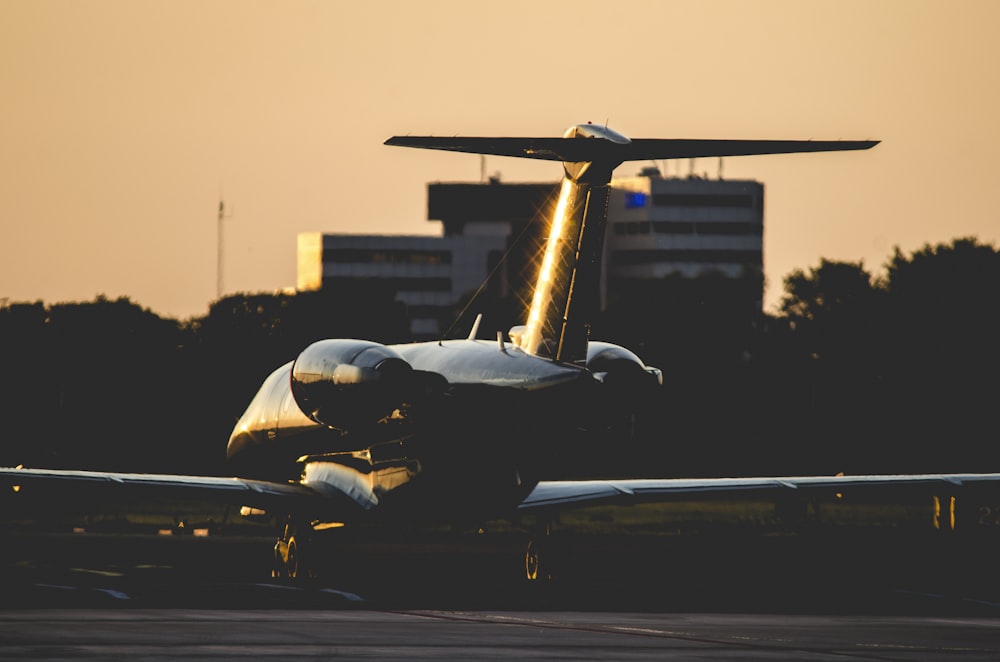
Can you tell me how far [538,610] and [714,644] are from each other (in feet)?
19.8

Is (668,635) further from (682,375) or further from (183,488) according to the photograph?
(682,375)

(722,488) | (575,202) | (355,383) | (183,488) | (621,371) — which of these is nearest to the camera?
(621,371)

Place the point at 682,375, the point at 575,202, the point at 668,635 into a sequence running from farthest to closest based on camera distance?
the point at 682,375 → the point at 575,202 → the point at 668,635

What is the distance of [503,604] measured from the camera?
28.0 metres

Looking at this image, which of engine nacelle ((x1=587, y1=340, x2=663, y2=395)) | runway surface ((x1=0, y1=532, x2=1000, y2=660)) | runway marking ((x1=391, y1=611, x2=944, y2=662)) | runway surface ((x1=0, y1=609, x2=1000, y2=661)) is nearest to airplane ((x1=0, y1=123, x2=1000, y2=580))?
engine nacelle ((x1=587, y1=340, x2=663, y2=395))

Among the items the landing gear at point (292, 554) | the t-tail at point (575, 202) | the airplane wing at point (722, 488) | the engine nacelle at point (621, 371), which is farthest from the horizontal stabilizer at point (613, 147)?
the landing gear at point (292, 554)

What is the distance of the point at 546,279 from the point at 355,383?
3.68 m

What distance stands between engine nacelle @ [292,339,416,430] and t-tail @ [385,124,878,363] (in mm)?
2326

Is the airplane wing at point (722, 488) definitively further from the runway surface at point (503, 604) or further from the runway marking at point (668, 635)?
Result: the runway marking at point (668, 635)

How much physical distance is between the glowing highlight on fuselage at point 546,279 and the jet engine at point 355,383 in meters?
1.94

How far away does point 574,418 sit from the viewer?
3120 centimetres

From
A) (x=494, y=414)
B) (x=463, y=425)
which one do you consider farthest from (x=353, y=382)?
(x=494, y=414)

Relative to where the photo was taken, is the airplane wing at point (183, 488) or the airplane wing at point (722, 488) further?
the airplane wing at point (722, 488)

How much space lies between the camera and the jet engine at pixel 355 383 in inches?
1256
